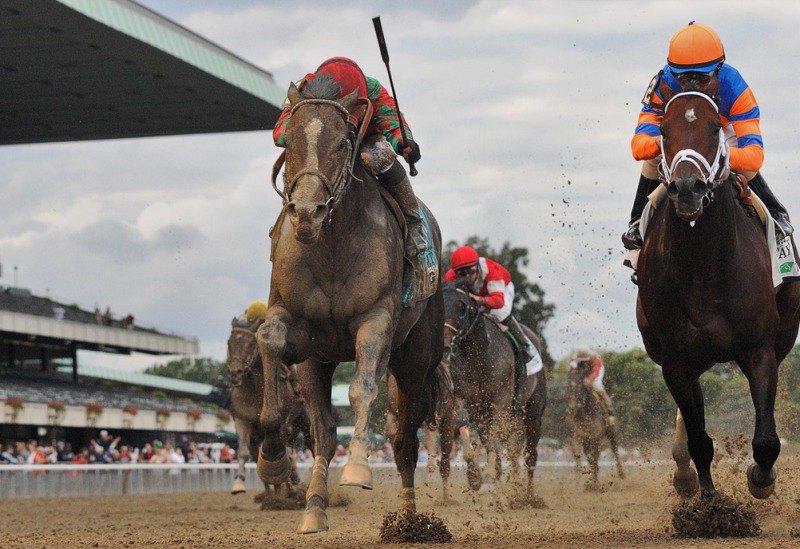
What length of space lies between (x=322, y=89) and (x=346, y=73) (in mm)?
467

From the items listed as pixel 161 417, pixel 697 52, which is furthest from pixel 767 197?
pixel 161 417

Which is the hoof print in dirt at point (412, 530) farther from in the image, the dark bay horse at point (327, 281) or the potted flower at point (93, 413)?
the potted flower at point (93, 413)

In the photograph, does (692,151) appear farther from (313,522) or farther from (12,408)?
(12,408)

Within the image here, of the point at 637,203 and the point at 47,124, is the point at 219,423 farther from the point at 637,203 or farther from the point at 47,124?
the point at 637,203

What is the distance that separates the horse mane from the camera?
22.7 feet

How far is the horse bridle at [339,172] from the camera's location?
661 centimetres

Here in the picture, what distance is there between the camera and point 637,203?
27.3 ft

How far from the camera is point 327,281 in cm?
706

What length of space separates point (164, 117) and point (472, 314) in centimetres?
2756

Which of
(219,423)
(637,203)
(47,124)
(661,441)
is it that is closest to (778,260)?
(637,203)

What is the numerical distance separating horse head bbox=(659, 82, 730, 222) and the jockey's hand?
A: 1.51 m

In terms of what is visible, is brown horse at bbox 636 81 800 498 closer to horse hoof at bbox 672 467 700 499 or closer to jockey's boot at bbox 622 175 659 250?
jockey's boot at bbox 622 175 659 250

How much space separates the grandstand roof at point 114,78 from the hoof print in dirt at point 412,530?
71.4ft

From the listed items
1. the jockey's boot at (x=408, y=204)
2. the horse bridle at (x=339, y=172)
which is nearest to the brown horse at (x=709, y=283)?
the jockey's boot at (x=408, y=204)
